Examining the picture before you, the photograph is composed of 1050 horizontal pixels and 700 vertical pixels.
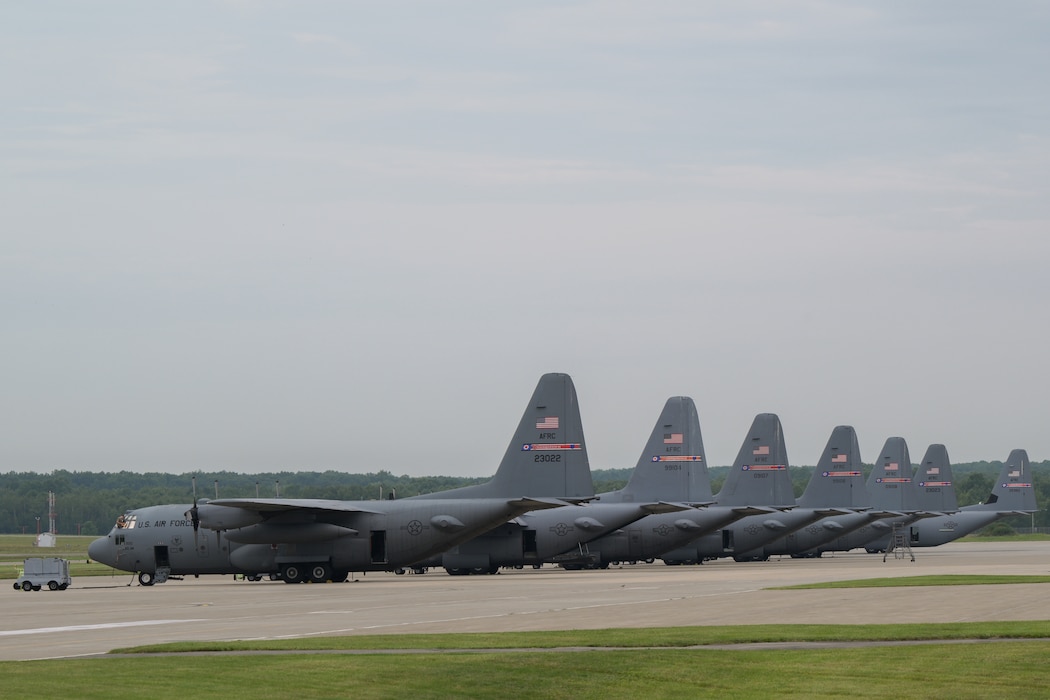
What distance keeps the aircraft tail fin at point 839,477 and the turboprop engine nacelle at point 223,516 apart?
49.0 m

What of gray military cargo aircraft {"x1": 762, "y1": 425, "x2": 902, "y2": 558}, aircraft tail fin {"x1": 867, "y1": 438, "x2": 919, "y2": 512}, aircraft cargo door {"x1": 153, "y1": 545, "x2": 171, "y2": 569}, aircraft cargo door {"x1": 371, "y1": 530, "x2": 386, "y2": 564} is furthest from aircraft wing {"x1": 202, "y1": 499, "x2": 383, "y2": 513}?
aircraft tail fin {"x1": 867, "y1": 438, "x2": 919, "y2": 512}

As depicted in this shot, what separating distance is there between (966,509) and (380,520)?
256ft

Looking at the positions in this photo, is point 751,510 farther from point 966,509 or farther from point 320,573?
point 966,509

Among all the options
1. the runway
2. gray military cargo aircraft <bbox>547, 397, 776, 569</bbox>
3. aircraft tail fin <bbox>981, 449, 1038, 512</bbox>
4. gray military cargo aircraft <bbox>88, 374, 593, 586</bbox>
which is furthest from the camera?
aircraft tail fin <bbox>981, 449, 1038, 512</bbox>

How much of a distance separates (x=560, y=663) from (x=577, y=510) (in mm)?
48516

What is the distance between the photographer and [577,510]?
74125 mm

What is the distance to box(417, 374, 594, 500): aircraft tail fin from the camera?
63938mm

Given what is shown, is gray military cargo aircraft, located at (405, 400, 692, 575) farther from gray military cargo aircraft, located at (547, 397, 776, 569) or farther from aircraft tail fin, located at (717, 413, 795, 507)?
aircraft tail fin, located at (717, 413, 795, 507)

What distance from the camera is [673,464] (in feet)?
275

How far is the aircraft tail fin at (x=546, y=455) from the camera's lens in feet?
210

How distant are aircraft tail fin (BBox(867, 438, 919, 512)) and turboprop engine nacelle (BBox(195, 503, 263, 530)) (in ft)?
214

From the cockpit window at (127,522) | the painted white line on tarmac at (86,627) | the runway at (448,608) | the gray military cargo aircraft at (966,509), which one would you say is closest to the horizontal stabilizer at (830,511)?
Answer: the gray military cargo aircraft at (966,509)

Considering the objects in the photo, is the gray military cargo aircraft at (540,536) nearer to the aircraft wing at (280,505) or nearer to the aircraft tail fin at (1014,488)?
the aircraft wing at (280,505)

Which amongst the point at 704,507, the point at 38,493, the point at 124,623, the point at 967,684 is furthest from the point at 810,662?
the point at 38,493
